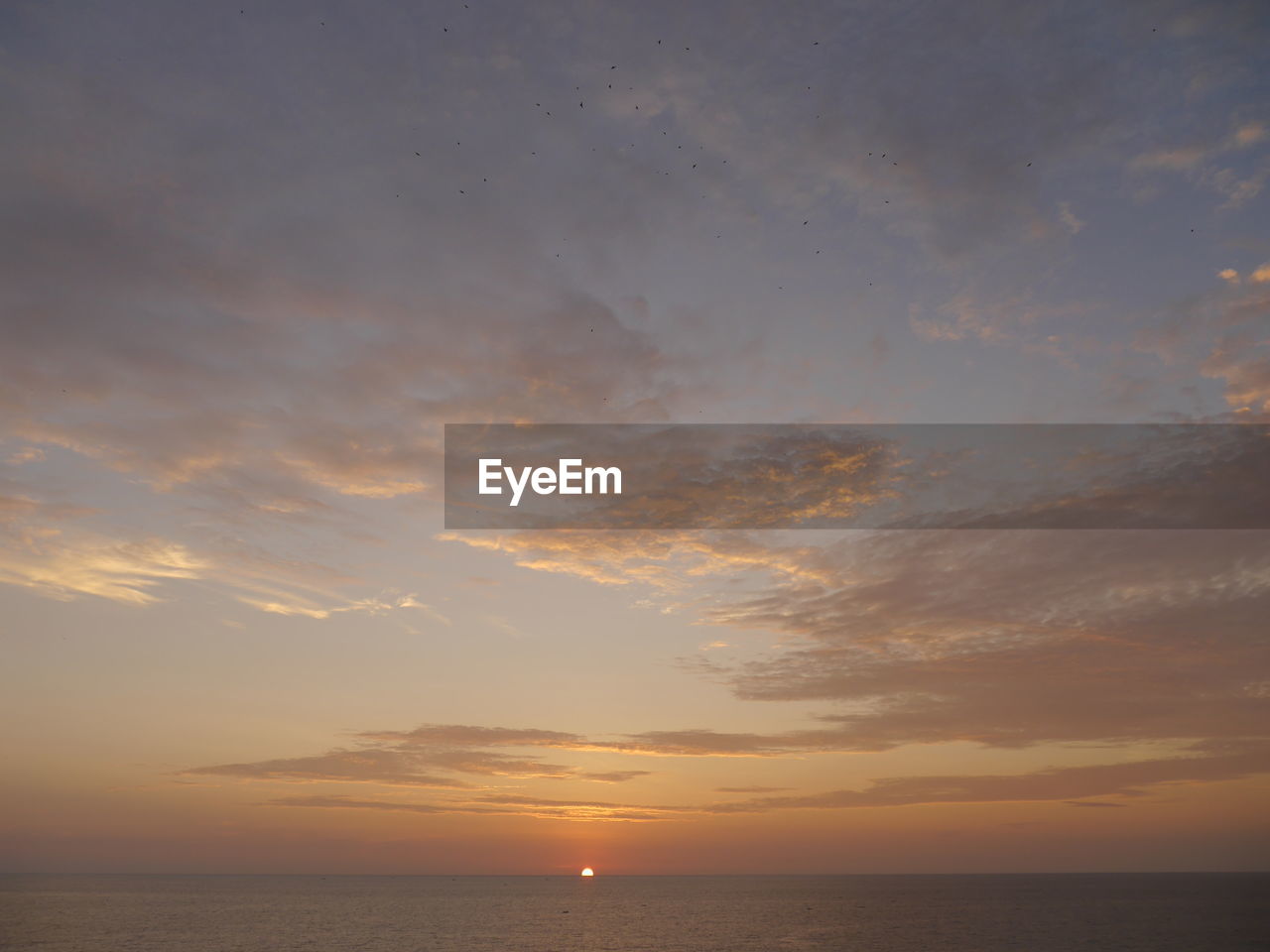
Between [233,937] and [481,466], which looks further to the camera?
[233,937]

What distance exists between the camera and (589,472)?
50.0 m

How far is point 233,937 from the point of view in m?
158

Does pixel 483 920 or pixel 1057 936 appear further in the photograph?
pixel 483 920

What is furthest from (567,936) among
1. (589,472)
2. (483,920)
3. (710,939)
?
(589,472)

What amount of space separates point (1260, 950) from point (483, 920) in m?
148

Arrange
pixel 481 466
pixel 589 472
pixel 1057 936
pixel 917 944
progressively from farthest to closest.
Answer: pixel 1057 936
pixel 917 944
pixel 589 472
pixel 481 466

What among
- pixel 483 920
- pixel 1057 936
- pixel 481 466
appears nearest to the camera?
pixel 481 466

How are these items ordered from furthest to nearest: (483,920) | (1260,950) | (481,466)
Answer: (483,920) → (1260,950) → (481,466)

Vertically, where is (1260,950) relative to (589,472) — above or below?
below

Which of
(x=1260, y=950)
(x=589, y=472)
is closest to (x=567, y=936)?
(x=1260, y=950)

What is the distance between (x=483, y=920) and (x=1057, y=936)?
119917mm

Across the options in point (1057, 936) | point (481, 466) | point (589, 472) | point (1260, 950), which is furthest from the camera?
point (1057, 936)

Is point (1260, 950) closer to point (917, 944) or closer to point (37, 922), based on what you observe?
point (917, 944)

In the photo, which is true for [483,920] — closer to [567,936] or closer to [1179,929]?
[567,936]
